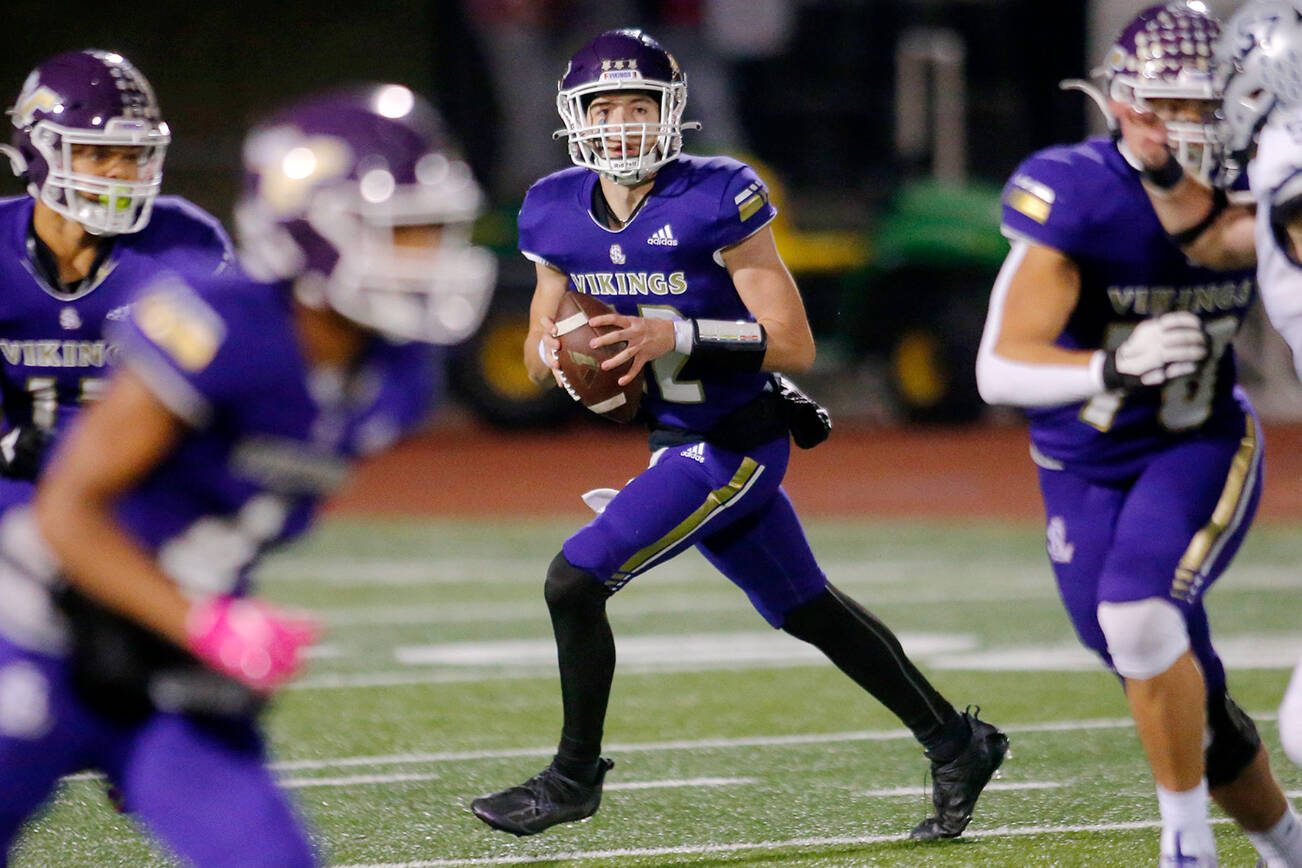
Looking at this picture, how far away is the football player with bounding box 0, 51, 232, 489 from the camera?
3.64m

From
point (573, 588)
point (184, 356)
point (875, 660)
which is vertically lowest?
point (875, 660)

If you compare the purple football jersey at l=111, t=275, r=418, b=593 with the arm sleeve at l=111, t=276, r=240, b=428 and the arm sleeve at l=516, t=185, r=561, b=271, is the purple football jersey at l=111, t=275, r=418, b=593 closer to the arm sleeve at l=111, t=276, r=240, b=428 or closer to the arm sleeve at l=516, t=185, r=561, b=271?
the arm sleeve at l=111, t=276, r=240, b=428

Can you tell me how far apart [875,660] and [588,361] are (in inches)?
36.2

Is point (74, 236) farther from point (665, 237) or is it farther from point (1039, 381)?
point (1039, 381)

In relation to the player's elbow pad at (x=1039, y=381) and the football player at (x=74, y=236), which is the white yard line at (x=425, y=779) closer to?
the football player at (x=74, y=236)

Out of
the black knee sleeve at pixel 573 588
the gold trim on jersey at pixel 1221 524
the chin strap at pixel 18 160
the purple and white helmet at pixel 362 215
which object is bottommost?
the black knee sleeve at pixel 573 588

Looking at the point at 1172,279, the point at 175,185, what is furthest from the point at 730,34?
the point at 1172,279

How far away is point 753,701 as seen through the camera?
5.59m

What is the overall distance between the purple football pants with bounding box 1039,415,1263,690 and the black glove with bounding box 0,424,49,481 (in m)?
1.97

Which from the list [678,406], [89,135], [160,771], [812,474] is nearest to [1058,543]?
[678,406]

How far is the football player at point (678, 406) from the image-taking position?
3.88 meters

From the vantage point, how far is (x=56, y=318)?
12.5 feet

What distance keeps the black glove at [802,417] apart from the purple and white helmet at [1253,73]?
1172mm

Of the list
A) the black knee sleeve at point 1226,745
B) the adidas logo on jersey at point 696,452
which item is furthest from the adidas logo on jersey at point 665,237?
the black knee sleeve at point 1226,745
